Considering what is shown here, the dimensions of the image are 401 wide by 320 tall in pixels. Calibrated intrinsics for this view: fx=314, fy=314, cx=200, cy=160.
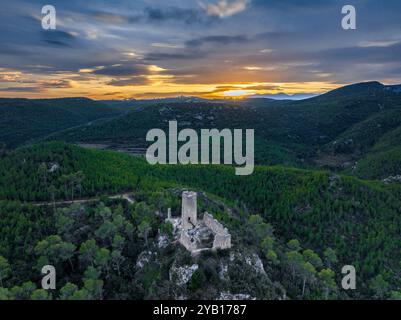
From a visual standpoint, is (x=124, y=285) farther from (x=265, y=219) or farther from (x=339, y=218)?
(x=339, y=218)

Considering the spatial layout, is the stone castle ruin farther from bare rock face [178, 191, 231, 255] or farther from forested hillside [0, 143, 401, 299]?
forested hillside [0, 143, 401, 299]

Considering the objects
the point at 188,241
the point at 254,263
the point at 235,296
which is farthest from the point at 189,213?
the point at 235,296

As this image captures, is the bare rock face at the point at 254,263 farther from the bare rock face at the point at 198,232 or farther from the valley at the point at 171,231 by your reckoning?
the bare rock face at the point at 198,232

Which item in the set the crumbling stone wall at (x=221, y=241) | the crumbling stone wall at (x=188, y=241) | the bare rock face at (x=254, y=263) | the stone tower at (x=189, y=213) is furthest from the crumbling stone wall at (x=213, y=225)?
the bare rock face at (x=254, y=263)

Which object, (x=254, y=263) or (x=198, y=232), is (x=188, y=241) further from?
(x=254, y=263)

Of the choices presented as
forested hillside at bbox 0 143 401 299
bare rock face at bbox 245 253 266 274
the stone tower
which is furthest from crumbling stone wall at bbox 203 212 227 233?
bare rock face at bbox 245 253 266 274
